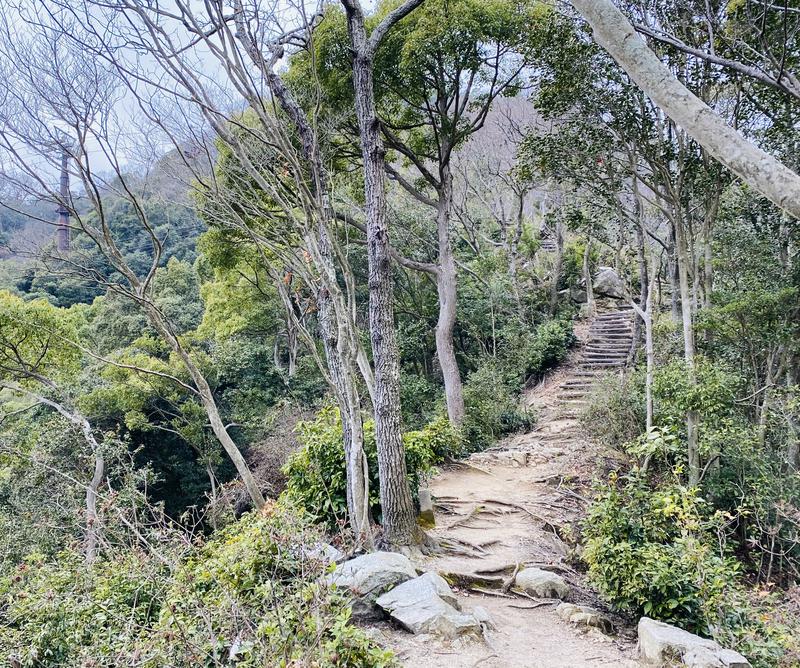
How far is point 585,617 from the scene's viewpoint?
3617 mm

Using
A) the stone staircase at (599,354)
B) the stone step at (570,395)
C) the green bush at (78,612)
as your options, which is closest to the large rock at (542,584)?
the green bush at (78,612)

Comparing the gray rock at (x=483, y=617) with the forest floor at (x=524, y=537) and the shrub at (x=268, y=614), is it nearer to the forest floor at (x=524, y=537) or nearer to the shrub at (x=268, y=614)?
the forest floor at (x=524, y=537)

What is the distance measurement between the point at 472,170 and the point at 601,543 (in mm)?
14619

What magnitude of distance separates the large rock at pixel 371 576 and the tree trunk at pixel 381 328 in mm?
759

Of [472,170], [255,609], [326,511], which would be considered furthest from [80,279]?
[472,170]

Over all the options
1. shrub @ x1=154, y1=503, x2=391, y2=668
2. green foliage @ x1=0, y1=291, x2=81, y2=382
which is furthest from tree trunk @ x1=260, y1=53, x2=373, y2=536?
green foliage @ x1=0, y1=291, x2=81, y2=382

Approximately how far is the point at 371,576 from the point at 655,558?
6.78ft

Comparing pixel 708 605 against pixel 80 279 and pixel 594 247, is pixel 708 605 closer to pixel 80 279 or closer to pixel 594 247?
pixel 80 279

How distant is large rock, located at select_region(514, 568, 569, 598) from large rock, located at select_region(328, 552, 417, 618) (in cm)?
133

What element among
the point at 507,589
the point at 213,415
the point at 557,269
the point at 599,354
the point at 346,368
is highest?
the point at 557,269

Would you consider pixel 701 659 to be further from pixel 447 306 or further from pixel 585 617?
pixel 447 306

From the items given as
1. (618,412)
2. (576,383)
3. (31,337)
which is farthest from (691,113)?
(31,337)

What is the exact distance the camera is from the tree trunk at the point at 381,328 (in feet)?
14.0

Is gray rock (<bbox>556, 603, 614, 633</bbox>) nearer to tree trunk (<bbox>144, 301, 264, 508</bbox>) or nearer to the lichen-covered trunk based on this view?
the lichen-covered trunk
